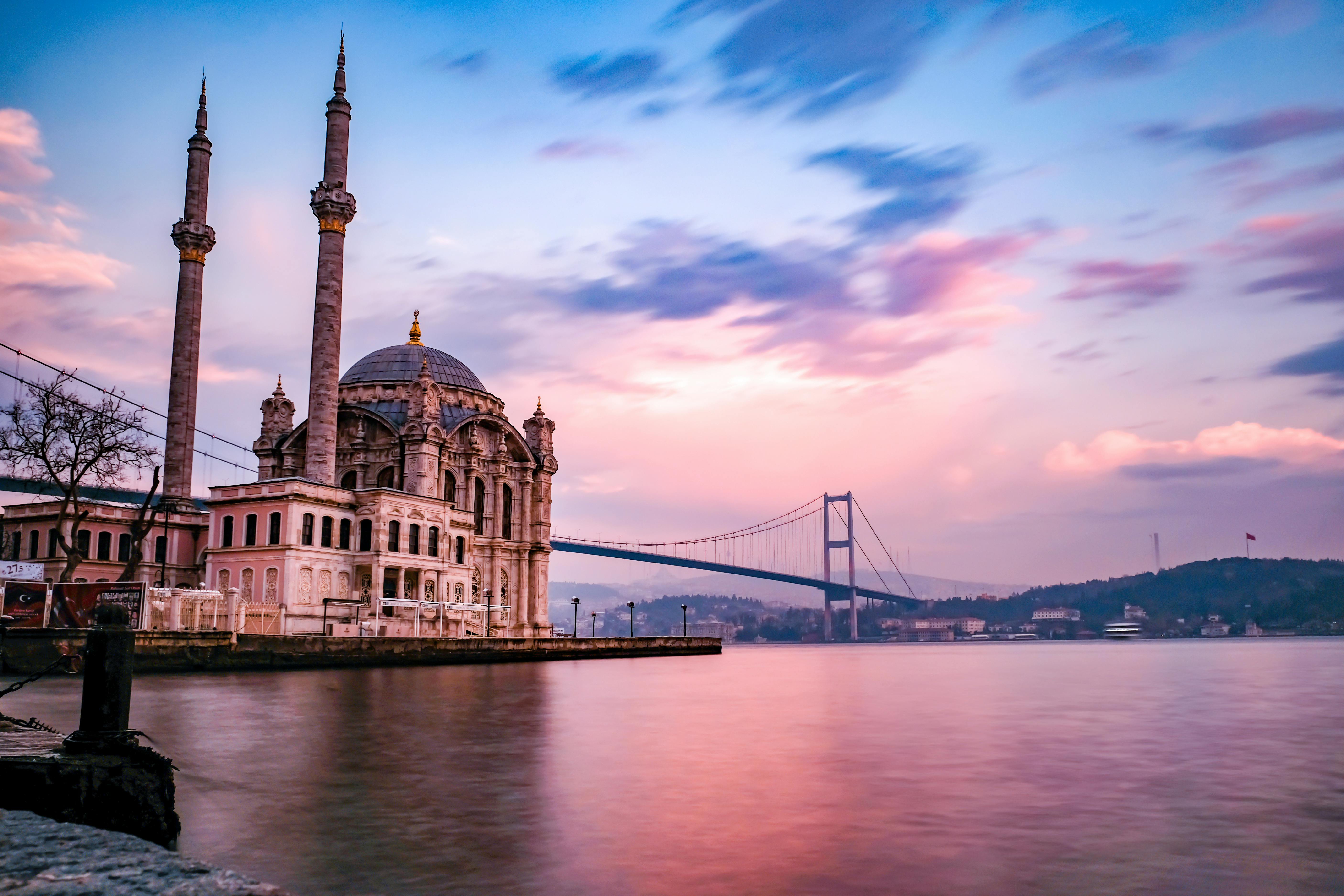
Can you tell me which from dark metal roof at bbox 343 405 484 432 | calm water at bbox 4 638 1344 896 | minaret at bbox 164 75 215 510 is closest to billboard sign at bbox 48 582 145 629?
calm water at bbox 4 638 1344 896

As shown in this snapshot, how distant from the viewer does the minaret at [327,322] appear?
50562mm

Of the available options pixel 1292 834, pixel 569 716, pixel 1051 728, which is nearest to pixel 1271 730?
pixel 1051 728

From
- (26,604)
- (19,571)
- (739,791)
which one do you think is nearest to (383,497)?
(19,571)

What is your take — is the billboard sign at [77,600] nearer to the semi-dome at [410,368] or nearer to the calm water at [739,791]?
the calm water at [739,791]

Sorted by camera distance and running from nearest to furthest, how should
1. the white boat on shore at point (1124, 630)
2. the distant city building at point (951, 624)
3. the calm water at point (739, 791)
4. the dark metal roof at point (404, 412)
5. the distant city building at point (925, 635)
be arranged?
the calm water at point (739, 791)
the dark metal roof at point (404, 412)
the white boat on shore at point (1124, 630)
the distant city building at point (925, 635)
the distant city building at point (951, 624)

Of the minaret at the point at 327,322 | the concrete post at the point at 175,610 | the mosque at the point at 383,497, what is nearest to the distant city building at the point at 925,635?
the mosque at the point at 383,497

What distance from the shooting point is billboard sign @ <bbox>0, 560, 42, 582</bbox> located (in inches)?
1334

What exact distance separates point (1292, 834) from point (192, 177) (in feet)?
183

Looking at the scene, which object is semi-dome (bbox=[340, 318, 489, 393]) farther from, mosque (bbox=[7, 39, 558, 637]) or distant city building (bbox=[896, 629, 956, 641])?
distant city building (bbox=[896, 629, 956, 641])

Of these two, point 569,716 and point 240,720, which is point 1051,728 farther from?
point 240,720

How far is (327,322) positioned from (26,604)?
2191 centimetres

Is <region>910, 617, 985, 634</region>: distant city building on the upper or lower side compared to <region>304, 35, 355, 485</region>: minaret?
lower

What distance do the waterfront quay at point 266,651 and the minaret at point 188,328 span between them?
16.2 meters

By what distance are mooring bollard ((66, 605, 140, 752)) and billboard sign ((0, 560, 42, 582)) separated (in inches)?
1185
